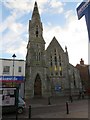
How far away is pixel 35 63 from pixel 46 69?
9.70 feet

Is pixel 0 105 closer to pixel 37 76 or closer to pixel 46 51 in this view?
pixel 37 76

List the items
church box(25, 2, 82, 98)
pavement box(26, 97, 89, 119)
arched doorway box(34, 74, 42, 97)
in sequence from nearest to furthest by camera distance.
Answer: pavement box(26, 97, 89, 119)
arched doorway box(34, 74, 42, 97)
church box(25, 2, 82, 98)

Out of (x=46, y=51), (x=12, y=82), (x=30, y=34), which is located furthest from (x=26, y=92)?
(x=30, y=34)

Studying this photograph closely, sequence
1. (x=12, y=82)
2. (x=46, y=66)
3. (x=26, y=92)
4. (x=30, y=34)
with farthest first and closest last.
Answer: (x=30, y=34), (x=46, y=66), (x=26, y=92), (x=12, y=82)

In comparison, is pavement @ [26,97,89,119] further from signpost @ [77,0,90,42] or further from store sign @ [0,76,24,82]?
store sign @ [0,76,24,82]

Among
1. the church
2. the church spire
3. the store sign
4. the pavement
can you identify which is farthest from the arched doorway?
the church spire

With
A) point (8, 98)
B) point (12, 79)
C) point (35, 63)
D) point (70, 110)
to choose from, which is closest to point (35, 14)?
point (35, 63)

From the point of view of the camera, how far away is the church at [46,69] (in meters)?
35.5

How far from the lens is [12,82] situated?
104ft

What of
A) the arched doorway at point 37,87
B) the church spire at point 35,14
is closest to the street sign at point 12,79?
the arched doorway at point 37,87

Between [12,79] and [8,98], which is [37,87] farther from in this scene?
[8,98]

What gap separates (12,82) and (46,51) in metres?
12.1

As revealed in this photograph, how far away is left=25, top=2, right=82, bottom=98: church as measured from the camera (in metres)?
35.5

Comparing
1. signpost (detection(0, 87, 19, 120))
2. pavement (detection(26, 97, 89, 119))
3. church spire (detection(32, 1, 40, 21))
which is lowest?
pavement (detection(26, 97, 89, 119))
